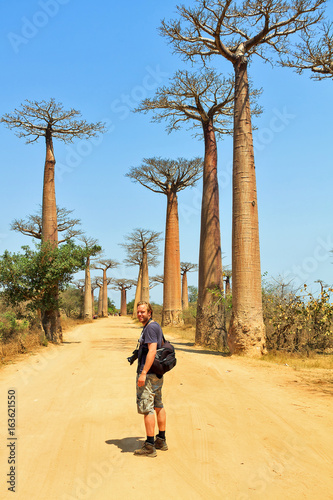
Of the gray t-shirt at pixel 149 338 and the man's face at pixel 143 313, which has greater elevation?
the man's face at pixel 143 313

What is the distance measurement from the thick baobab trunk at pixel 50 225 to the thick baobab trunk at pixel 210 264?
3844mm

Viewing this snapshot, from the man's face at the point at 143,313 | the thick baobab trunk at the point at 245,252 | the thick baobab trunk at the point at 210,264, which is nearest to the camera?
the man's face at the point at 143,313

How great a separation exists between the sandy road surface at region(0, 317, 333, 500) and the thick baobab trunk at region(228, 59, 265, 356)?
1.96 metres

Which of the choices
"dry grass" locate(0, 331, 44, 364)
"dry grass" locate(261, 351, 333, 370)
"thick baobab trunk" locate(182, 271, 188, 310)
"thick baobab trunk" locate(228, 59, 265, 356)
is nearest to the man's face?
"dry grass" locate(261, 351, 333, 370)

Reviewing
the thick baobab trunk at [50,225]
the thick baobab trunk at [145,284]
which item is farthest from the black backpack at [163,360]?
the thick baobab trunk at [145,284]

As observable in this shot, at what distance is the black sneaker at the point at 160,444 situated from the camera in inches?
126

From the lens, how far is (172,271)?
18453 millimetres

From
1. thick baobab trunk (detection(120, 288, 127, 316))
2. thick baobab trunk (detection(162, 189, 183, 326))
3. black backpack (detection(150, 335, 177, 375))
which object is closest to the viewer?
black backpack (detection(150, 335, 177, 375))

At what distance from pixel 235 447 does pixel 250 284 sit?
5.18 metres

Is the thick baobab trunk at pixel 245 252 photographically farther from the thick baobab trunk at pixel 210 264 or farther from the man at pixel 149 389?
the man at pixel 149 389

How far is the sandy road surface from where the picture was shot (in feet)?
8.48

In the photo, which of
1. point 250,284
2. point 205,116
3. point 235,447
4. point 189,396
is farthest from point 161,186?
point 235,447

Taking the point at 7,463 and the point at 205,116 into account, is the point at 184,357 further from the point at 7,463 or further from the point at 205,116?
the point at 205,116

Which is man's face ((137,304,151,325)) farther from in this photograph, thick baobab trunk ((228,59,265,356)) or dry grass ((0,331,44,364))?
thick baobab trunk ((228,59,265,356))
